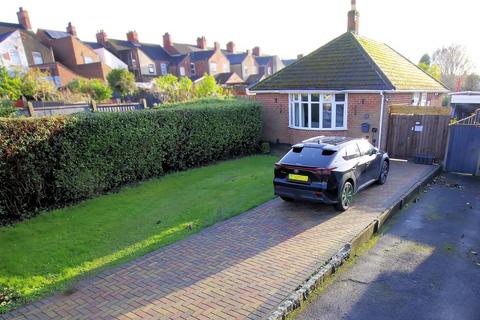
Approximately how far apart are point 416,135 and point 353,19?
7.36m

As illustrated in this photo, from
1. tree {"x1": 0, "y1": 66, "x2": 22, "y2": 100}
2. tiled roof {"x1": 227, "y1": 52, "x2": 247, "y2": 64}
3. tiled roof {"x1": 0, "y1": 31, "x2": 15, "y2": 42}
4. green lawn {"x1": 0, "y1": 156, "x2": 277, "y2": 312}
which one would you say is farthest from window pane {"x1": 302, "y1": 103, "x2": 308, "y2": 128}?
tiled roof {"x1": 227, "y1": 52, "x2": 247, "y2": 64}

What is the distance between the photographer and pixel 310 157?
672 centimetres

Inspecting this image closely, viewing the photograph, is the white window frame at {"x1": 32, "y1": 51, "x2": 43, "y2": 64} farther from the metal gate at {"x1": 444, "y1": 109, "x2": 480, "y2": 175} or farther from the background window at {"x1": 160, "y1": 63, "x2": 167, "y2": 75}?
the metal gate at {"x1": 444, "y1": 109, "x2": 480, "y2": 175}

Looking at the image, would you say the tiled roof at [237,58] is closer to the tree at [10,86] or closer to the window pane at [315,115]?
the tree at [10,86]

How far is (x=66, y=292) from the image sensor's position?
14.2 ft

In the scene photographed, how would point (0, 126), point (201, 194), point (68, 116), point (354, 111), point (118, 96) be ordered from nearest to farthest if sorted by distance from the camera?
point (0, 126) < point (68, 116) < point (201, 194) < point (354, 111) < point (118, 96)

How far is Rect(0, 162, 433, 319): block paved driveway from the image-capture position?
Answer: 389 cm

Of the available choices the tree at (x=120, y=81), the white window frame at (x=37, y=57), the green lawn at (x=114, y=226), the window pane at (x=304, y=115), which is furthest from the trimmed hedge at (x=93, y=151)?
the white window frame at (x=37, y=57)

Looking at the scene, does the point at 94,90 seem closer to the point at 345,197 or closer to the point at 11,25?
the point at 11,25

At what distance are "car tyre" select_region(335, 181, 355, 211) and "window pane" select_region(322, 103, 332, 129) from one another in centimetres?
683

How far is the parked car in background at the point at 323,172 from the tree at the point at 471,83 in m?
45.2

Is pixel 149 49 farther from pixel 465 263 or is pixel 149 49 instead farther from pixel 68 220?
pixel 465 263

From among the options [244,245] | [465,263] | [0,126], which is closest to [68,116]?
[0,126]

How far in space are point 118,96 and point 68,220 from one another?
30.4m
